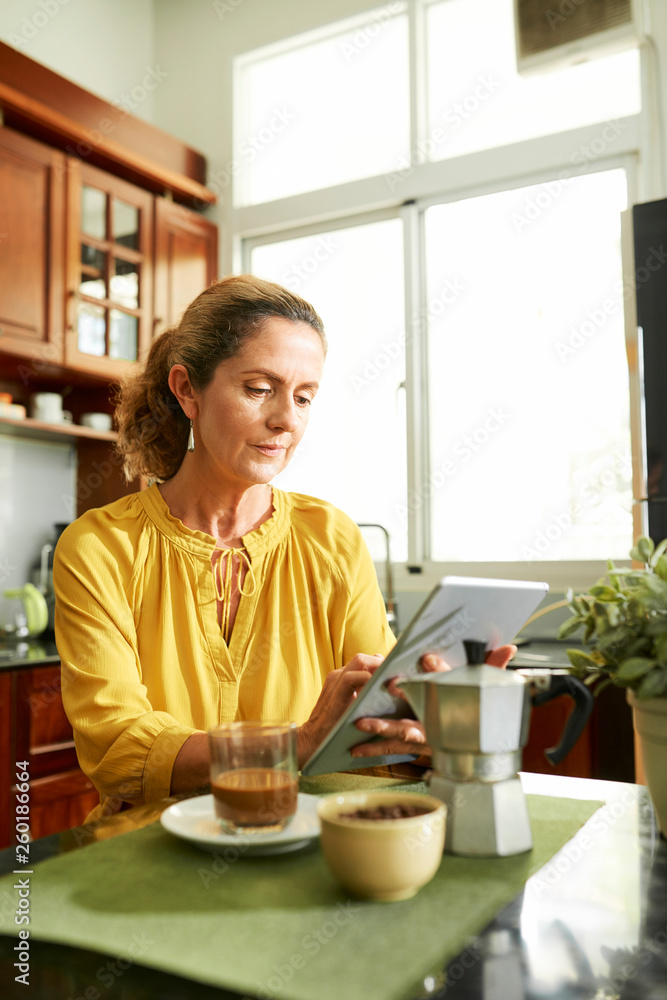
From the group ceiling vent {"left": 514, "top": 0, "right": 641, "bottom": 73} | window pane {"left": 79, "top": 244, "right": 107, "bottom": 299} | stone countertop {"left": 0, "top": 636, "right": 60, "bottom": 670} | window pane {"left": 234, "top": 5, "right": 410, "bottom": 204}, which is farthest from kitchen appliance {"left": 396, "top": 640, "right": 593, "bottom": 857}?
window pane {"left": 234, "top": 5, "right": 410, "bottom": 204}

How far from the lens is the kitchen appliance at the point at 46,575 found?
9.81 feet

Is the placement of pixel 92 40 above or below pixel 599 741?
above

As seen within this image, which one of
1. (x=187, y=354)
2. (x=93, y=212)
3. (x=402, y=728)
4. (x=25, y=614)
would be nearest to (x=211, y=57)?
(x=93, y=212)

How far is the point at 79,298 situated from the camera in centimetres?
288

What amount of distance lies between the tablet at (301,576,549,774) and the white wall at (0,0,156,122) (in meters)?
3.15

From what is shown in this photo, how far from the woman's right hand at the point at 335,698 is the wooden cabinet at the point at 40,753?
152 cm

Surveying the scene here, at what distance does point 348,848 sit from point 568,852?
0.24 m

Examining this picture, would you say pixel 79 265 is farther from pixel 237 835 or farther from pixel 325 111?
pixel 237 835

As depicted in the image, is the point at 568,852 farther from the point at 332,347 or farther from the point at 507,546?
the point at 332,347

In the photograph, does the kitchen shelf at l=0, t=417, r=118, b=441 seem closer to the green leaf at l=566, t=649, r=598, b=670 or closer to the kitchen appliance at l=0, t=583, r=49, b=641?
the kitchen appliance at l=0, t=583, r=49, b=641

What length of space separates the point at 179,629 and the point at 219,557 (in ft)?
0.46

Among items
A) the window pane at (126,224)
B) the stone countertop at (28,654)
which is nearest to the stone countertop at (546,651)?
the stone countertop at (28,654)

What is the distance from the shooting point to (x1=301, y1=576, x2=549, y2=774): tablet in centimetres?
78

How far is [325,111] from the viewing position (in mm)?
3586
